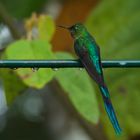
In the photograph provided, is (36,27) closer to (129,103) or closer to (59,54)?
(59,54)

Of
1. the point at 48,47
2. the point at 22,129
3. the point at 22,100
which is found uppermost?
the point at 48,47

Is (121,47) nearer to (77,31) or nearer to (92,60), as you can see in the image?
(77,31)


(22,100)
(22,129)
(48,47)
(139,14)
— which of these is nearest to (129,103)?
(139,14)

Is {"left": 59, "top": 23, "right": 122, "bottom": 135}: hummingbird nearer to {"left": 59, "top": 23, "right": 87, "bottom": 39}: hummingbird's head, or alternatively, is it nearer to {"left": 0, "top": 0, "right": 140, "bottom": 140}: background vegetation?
{"left": 59, "top": 23, "right": 87, "bottom": 39}: hummingbird's head

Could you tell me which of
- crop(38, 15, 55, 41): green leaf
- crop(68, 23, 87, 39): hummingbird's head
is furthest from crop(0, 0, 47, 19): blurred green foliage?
crop(68, 23, 87, 39): hummingbird's head

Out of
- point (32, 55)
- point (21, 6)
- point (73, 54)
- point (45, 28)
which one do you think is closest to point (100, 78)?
point (32, 55)

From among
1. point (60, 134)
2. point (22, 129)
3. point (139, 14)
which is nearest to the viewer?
point (139, 14)
